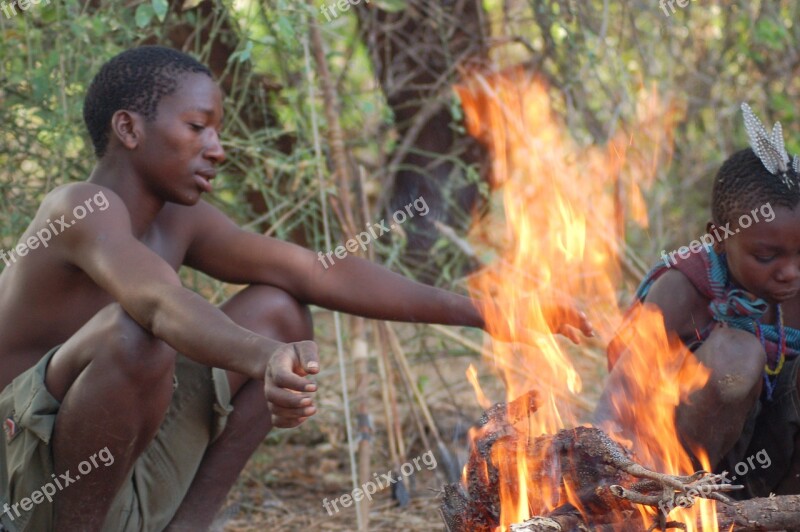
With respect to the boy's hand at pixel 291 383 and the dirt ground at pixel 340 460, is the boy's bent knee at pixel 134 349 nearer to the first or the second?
the boy's hand at pixel 291 383

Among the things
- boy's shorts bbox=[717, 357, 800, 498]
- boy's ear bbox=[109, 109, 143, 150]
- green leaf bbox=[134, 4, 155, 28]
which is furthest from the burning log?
green leaf bbox=[134, 4, 155, 28]

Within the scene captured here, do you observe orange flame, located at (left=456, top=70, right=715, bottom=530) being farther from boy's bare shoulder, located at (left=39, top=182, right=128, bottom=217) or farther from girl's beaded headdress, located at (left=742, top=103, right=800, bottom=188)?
boy's bare shoulder, located at (left=39, top=182, right=128, bottom=217)

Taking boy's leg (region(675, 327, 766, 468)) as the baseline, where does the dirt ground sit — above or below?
above

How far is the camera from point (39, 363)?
2.29m

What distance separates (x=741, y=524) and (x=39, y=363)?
1572 millimetres

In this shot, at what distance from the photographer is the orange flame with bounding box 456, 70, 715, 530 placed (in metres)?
2.28

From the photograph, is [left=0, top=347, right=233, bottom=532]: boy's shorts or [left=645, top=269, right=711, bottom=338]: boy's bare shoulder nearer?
[left=0, top=347, right=233, bottom=532]: boy's shorts

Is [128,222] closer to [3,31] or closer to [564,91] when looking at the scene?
[3,31]

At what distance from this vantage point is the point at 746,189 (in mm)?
2506

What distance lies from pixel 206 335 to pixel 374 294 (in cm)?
79

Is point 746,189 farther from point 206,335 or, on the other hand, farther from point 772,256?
point 206,335

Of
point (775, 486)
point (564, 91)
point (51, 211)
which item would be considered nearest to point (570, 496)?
point (775, 486)

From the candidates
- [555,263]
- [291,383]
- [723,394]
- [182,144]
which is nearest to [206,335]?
[291,383]

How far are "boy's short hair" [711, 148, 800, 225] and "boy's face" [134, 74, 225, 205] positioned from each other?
51.6 inches
